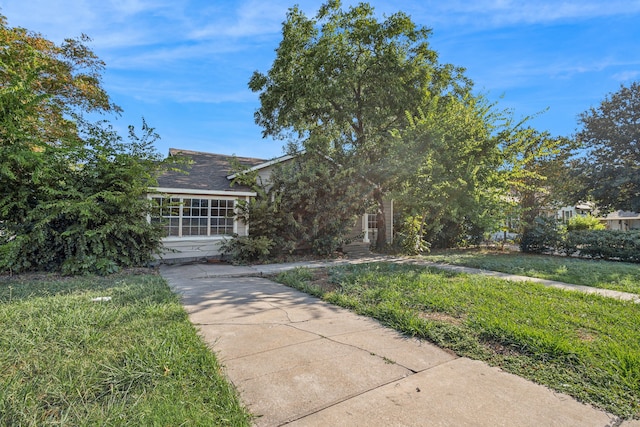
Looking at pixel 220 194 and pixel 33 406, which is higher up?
pixel 220 194

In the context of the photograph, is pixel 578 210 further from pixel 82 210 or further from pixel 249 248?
pixel 82 210

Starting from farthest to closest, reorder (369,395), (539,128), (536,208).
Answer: (536,208)
(539,128)
(369,395)

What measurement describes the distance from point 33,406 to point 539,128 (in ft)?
57.5

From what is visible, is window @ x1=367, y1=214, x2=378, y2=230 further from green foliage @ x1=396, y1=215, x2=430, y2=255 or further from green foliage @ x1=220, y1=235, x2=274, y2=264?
green foliage @ x1=220, y1=235, x2=274, y2=264

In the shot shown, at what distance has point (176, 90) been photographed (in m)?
11.7

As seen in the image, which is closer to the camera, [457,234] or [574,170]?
[457,234]

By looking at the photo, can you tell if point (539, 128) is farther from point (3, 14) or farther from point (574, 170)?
point (3, 14)

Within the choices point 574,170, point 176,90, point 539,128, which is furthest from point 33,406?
point 574,170

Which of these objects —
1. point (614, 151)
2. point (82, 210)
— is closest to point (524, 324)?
point (82, 210)

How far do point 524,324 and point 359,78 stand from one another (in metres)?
10.1

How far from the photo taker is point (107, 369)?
2.61 m

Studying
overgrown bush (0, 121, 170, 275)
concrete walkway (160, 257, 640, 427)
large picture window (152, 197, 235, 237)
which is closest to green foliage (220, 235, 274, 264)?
large picture window (152, 197, 235, 237)

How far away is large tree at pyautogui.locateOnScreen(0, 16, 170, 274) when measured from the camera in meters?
6.68

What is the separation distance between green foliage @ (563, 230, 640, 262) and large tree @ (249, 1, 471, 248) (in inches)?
285
